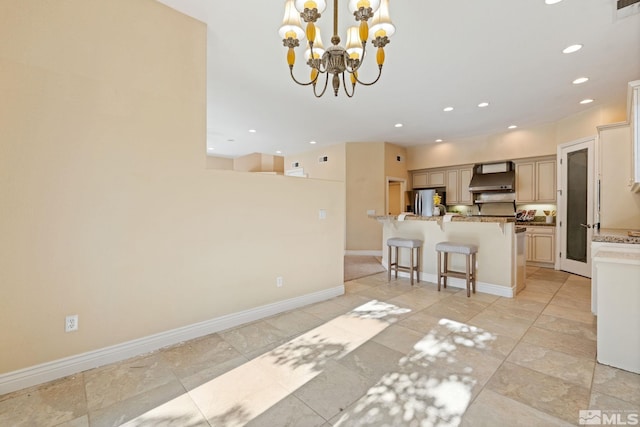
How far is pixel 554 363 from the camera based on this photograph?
2.10 metres

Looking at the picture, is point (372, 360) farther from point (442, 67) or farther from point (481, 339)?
point (442, 67)

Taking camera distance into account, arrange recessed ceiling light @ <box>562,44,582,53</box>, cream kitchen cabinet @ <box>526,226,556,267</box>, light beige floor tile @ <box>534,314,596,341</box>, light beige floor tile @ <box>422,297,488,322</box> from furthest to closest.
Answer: cream kitchen cabinet @ <box>526,226,556,267</box>, light beige floor tile @ <box>422,297,488,322</box>, recessed ceiling light @ <box>562,44,582,53</box>, light beige floor tile @ <box>534,314,596,341</box>

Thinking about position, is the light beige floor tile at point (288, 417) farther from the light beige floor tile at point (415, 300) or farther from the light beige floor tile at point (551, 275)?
the light beige floor tile at point (551, 275)

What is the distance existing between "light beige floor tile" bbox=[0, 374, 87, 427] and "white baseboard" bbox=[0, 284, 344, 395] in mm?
63

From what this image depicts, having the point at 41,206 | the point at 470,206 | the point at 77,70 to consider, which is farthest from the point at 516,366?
the point at 470,206

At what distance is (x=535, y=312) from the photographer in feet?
10.3

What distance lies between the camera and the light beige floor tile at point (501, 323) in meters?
2.65

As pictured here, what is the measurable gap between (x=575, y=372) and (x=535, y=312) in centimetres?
135

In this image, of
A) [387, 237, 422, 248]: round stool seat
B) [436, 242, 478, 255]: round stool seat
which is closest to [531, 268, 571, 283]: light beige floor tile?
[436, 242, 478, 255]: round stool seat

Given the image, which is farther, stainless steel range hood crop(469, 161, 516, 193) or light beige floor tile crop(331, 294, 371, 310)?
stainless steel range hood crop(469, 161, 516, 193)

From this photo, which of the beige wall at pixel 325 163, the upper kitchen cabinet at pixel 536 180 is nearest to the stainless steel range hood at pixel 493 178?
the upper kitchen cabinet at pixel 536 180

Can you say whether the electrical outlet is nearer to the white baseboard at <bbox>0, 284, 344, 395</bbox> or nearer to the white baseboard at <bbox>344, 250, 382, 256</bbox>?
the white baseboard at <bbox>0, 284, 344, 395</bbox>

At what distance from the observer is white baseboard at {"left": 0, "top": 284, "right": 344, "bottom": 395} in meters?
1.80

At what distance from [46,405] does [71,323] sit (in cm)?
51
